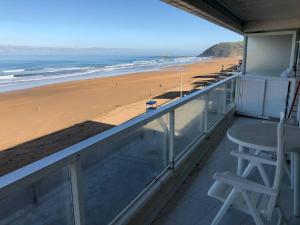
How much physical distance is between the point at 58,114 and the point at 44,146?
4.56m

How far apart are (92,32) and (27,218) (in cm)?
5581

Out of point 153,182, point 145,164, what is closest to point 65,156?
point 145,164

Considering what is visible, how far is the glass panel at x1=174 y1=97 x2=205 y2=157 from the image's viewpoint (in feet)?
10.0

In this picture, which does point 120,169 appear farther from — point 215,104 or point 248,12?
point 248,12

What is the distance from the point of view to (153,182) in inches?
98.9

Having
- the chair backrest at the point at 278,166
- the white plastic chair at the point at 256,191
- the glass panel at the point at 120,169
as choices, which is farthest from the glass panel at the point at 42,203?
the chair backrest at the point at 278,166

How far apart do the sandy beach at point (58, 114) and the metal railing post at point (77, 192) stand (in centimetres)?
555

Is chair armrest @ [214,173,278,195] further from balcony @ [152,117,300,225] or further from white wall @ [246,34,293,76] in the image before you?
white wall @ [246,34,293,76]

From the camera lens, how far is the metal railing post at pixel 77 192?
1438 millimetres

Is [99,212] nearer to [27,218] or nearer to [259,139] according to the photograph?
[27,218]

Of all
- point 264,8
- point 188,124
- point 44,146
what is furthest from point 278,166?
point 44,146

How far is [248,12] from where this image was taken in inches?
204

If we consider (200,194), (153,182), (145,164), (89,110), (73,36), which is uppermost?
(73,36)

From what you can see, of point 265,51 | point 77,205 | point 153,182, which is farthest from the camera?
point 265,51
